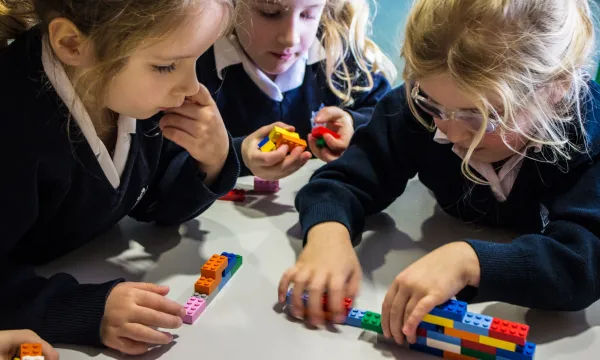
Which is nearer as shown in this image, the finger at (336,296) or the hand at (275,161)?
the finger at (336,296)

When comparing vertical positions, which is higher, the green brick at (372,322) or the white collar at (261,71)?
the white collar at (261,71)

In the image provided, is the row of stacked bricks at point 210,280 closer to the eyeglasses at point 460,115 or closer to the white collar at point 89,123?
the white collar at point 89,123

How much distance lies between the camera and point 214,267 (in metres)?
0.83

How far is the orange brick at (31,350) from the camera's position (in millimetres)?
640

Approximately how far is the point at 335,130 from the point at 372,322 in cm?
58

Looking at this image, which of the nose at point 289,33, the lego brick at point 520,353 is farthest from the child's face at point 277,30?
the lego brick at point 520,353

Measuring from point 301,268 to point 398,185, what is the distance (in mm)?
298

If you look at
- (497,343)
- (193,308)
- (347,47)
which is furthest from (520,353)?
(347,47)

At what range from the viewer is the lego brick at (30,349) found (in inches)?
25.2

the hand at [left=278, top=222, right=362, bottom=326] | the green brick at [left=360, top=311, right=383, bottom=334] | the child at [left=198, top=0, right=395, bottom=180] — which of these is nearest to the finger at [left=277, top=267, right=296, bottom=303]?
the hand at [left=278, top=222, right=362, bottom=326]

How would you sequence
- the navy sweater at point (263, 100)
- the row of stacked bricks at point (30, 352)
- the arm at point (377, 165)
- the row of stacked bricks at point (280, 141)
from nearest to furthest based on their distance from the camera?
the row of stacked bricks at point (30, 352), the arm at point (377, 165), the row of stacked bricks at point (280, 141), the navy sweater at point (263, 100)

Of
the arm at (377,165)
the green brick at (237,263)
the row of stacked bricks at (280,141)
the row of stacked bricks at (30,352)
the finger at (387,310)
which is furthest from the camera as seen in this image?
the row of stacked bricks at (280,141)

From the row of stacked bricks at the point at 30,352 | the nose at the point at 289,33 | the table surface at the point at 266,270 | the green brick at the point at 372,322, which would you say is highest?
the nose at the point at 289,33

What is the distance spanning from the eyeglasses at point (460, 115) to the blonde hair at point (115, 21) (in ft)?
0.95
